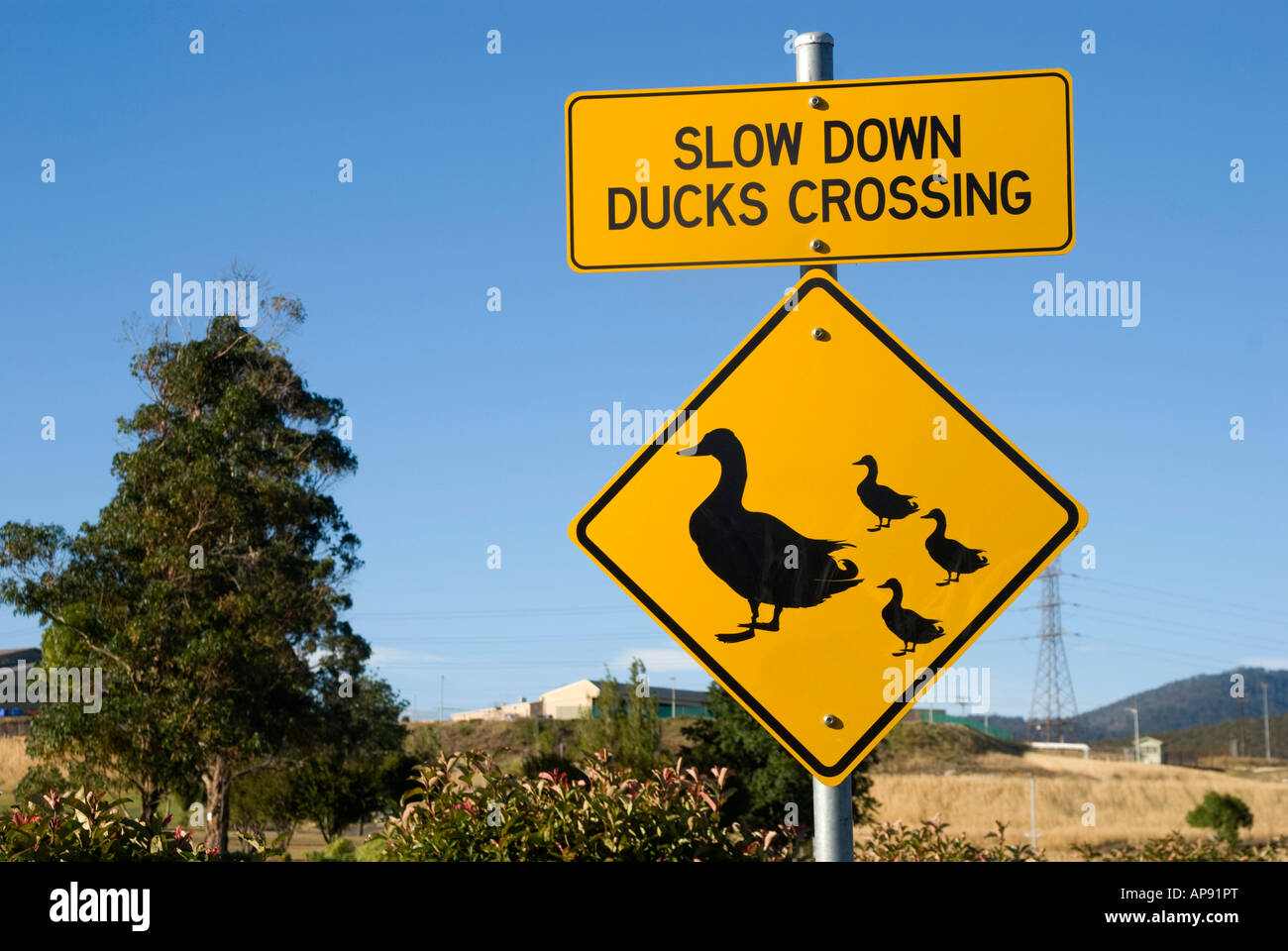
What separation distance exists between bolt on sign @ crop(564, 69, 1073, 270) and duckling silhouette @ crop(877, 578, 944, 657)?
102cm

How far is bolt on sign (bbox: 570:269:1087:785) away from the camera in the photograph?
2.84 m

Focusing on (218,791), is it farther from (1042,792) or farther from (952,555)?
(1042,792)

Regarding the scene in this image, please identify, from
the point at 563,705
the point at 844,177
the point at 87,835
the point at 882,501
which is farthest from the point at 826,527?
the point at 563,705

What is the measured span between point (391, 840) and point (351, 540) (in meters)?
30.2

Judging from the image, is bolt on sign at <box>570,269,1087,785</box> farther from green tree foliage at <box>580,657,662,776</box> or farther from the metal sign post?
green tree foliage at <box>580,657,662,776</box>

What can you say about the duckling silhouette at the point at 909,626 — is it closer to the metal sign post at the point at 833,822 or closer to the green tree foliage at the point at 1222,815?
the metal sign post at the point at 833,822

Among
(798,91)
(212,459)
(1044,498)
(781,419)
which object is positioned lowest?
(1044,498)

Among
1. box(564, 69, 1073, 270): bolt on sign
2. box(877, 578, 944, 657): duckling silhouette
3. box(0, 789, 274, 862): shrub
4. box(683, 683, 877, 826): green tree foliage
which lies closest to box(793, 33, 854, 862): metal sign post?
box(877, 578, 944, 657): duckling silhouette

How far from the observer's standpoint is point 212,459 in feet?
100.0

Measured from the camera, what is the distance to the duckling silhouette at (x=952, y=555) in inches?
113

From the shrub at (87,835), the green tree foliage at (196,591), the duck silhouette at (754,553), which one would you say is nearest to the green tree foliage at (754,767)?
the green tree foliage at (196,591)

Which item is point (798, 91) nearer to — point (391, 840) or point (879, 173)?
point (879, 173)
